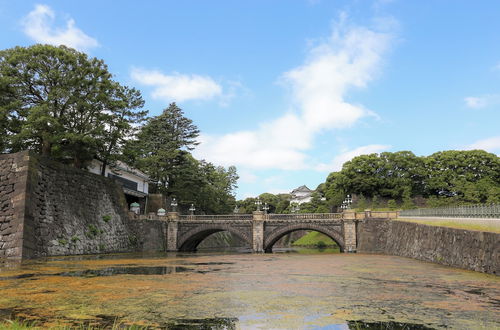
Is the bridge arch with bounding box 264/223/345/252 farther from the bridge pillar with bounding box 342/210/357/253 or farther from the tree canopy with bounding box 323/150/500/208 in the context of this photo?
the tree canopy with bounding box 323/150/500/208

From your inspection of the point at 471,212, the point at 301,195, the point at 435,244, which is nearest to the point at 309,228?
the point at 435,244

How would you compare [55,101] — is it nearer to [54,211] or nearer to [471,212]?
[54,211]

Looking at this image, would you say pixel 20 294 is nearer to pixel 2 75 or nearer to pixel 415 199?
pixel 2 75

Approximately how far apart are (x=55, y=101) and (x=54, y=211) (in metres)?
10.8

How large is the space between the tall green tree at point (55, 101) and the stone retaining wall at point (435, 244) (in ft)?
89.8

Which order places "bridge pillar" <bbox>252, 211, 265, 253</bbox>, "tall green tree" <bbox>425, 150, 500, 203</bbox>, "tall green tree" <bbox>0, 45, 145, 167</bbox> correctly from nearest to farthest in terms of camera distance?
"tall green tree" <bbox>0, 45, 145, 167</bbox> < "bridge pillar" <bbox>252, 211, 265, 253</bbox> < "tall green tree" <bbox>425, 150, 500, 203</bbox>

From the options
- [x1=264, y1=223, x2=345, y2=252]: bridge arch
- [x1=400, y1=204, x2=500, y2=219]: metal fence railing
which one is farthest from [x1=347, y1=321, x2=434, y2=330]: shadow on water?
[x1=264, y1=223, x2=345, y2=252]: bridge arch

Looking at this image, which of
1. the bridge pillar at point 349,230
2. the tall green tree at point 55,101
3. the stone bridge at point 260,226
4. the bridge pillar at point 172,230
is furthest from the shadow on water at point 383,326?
the bridge pillar at point 172,230

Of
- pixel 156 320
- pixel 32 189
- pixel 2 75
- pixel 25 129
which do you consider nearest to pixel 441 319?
pixel 156 320

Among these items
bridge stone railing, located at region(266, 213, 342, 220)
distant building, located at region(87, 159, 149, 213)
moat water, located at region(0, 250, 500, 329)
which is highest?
distant building, located at region(87, 159, 149, 213)

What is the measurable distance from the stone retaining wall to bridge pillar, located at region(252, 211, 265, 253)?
465 inches

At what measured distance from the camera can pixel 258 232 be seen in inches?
1912

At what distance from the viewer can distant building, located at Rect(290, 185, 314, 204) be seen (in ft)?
438

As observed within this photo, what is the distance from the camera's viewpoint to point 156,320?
25.0 ft
